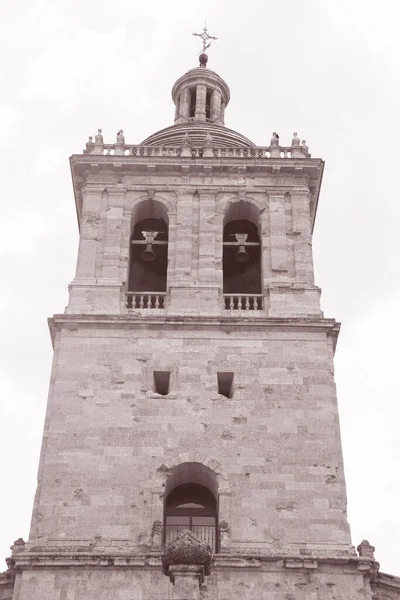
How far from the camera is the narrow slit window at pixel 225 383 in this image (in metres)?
27.2

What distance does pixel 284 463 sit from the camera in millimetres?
25266

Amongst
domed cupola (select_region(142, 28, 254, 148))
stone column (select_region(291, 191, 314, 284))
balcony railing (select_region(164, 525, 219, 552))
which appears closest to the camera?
balcony railing (select_region(164, 525, 219, 552))

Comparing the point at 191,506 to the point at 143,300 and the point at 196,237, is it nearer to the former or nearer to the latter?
the point at 143,300

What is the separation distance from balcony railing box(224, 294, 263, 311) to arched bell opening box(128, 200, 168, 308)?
114 inches

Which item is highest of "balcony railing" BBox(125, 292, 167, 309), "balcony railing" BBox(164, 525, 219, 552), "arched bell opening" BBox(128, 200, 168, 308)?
"arched bell opening" BBox(128, 200, 168, 308)

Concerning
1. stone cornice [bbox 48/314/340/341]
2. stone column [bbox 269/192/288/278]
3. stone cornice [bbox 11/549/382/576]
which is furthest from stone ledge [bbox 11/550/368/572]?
stone column [bbox 269/192/288/278]

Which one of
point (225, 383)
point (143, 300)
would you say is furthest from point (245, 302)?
point (225, 383)

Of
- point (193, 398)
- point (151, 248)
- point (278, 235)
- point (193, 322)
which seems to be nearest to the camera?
point (193, 398)

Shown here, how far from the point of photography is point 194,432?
25828mm

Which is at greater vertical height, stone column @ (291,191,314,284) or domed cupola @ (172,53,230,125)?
domed cupola @ (172,53,230,125)

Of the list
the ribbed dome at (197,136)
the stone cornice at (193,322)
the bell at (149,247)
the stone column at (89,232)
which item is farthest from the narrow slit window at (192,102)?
the stone cornice at (193,322)

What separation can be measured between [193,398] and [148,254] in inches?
246

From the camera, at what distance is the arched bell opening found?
104 ft

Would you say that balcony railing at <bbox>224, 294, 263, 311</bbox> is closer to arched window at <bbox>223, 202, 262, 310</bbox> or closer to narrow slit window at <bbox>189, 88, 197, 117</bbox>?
arched window at <bbox>223, 202, 262, 310</bbox>
